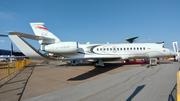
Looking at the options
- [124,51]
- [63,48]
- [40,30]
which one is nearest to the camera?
[63,48]

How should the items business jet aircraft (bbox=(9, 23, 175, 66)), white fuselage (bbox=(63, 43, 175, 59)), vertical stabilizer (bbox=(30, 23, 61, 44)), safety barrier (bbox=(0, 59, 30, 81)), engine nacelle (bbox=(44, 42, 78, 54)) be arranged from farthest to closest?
white fuselage (bbox=(63, 43, 175, 59))
vertical stabilizer (bbox=(30, 23, 61, 44))
business jet aircraft (bbox=(9, 23, 175, 66))
engine nacelle (bbox=(44, 42, 78, 54))
safety barrier (bbox=(0, 59, 30, 81))

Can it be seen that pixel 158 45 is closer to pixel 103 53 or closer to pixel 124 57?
pixel 124 57

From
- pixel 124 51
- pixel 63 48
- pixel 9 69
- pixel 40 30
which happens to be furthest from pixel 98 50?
pixel 9 69

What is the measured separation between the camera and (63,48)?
12.5 metres

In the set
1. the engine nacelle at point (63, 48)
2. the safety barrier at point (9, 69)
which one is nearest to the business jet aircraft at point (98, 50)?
the engine nacelle at point (63, 48)

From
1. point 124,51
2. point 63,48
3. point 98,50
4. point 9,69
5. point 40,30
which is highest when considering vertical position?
point 40,30

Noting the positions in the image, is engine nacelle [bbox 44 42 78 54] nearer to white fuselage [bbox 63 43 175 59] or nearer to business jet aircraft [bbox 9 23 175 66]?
business jet aircraft [bbox 9 23 175 66]

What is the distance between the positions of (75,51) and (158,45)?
11272 millimetres

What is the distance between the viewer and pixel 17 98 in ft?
13.1

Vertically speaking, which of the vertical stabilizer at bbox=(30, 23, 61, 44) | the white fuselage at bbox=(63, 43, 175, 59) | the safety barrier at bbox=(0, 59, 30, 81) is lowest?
the safety barrier at bbox=(0, 59, 30, 81)

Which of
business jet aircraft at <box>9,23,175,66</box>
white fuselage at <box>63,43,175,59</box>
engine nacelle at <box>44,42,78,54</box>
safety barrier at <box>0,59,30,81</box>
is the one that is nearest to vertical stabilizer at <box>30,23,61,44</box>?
business jet aircraft at <box>9,23,175,66</box>

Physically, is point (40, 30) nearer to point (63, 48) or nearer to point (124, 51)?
point (63, 48)

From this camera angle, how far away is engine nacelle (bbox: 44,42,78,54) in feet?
40.3

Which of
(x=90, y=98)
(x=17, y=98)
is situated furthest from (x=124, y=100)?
(x=17, y=98)
